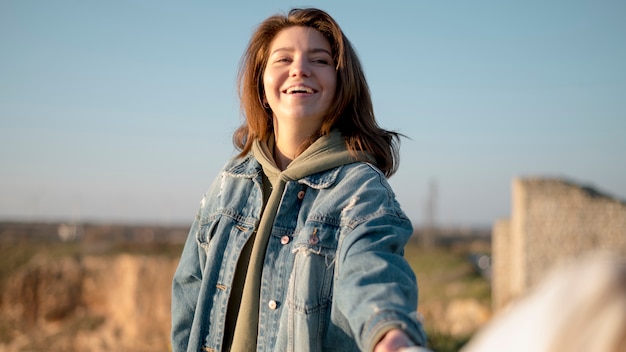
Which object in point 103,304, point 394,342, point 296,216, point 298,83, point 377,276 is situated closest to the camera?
point 394,342

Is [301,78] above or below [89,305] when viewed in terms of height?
above

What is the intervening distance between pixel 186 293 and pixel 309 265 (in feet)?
1.98

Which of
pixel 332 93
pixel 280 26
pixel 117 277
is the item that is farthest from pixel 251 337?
pixel 117 277

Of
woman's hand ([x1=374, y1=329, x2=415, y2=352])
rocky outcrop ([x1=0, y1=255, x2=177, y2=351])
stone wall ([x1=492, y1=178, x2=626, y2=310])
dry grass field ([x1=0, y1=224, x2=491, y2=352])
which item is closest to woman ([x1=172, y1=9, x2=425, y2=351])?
woman's hand ([x1=374, y1=329, x2=415, y2=352])

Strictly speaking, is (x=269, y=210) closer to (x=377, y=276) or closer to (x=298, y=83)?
(x=298, y=83)

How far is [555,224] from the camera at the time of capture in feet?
52.2

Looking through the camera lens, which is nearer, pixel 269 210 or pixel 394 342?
pixel 394 342

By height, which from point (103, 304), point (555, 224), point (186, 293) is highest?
point (186, 293)

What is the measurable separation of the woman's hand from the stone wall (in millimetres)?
15173

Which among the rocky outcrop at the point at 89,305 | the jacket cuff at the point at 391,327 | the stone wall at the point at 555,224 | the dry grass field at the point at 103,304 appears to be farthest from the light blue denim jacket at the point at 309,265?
the stone wall at the point at 555,224

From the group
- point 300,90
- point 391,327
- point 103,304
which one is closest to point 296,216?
point 300,90

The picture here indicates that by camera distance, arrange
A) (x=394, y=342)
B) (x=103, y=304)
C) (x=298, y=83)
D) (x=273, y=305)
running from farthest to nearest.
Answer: (x=103, y=304) < (x=298, y=83) < (x=273, y=305) < (x=394, y=342)

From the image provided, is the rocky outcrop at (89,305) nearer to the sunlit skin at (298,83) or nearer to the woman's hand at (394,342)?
the sunlit skin at (298,83)

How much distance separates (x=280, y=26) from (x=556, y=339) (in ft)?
5.45
